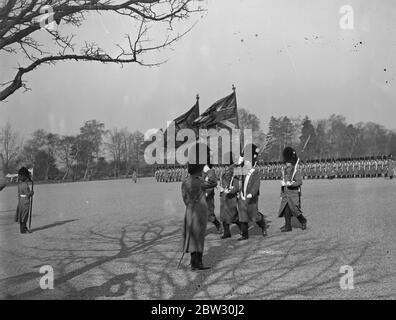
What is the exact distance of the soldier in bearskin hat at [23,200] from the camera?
Answer: 473 inches

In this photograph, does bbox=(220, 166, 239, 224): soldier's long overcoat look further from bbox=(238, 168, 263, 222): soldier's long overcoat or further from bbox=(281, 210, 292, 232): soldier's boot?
bbox=(281, 210, 292, 232): soldier's boot

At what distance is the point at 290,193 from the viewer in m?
10.8

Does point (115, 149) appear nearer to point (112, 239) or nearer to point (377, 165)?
point (377, 165)

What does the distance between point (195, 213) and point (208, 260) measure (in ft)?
3.44

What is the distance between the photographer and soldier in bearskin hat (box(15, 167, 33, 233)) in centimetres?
1201

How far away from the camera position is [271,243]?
9.11 meters

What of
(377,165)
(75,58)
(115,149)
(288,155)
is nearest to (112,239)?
(288,155)

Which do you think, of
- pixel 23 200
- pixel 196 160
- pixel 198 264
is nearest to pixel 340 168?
pixel 23 200

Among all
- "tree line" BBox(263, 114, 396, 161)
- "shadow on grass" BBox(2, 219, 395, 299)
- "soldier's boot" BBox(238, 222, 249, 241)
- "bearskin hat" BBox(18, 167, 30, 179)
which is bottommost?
"shadow on grass" BBox(2, 219, 395, 299)

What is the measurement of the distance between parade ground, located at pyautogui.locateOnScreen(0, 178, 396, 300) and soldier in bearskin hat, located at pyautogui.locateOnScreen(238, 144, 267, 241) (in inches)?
14.9

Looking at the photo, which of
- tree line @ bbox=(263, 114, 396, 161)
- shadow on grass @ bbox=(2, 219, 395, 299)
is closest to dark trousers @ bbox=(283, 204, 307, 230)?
shadow on grass @ bbox=(2, 219, 395, 299)

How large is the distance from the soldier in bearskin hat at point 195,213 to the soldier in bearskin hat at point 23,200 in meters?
6.16

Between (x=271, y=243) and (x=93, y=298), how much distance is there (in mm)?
4275

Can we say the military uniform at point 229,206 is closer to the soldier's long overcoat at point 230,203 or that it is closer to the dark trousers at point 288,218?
the soldier's long overcoat at point 230,203
